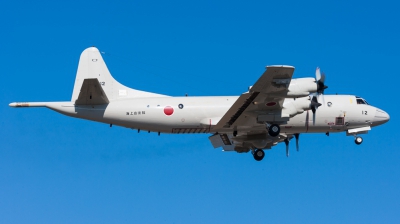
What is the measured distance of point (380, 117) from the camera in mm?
35844

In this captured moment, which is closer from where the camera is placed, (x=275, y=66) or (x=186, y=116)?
(x=275, y=66)

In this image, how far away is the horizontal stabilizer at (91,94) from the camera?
30809 millimetres

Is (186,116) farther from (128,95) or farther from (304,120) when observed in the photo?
(304,120)

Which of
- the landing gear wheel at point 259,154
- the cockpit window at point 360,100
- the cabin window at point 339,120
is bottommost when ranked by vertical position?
the landing gear wheel at point 259,154

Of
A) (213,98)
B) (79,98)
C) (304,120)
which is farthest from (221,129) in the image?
(79,98)

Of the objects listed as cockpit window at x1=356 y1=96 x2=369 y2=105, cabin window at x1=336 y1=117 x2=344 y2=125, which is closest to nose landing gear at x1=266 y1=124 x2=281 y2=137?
cabin window at x1=336 y1=117 x2=344 y2=125

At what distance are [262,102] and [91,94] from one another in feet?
27.8

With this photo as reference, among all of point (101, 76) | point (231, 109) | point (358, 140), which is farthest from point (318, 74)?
point (101, 76)

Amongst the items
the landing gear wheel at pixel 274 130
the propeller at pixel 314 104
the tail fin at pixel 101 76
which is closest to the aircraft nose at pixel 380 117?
the propeller at pixel 314 104

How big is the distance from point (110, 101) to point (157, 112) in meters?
2.54

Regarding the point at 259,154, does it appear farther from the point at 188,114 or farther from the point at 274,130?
the point at 188,114

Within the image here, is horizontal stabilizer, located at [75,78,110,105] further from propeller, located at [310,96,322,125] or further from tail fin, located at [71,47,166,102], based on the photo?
propeller, located at [310,96,322,125]

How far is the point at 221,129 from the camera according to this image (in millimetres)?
33562

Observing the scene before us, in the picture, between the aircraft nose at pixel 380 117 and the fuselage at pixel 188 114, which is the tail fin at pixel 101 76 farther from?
the aircraft nose at pixel 380 117
